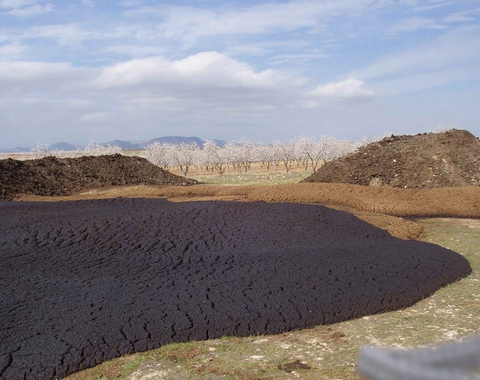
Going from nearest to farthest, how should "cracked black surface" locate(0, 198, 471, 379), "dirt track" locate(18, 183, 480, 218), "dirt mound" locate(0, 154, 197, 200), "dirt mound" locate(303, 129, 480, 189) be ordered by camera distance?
"cracked black surface" locate(0, 198, 471, 379), "dirt track" locate(18, 183, 480, 218), "dirt mound" locate(303, 129, 480, 189), "dirt mound" locate(0, 154, 197, 200)

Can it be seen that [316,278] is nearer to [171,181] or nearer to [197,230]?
[197,230]

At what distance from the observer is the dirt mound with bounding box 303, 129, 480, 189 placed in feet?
77.8

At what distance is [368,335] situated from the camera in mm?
5645

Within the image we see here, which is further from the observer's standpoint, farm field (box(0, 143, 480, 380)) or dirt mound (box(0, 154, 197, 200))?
dirt mound (box(0, 154, 197, 200))

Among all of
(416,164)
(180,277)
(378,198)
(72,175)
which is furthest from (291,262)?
(72,175)

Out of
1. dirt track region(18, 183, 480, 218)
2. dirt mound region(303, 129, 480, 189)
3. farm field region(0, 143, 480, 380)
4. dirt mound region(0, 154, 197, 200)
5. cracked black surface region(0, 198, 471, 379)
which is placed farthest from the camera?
dirt mound region(0, 154, 197, 200)

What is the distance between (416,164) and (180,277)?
20.7 m

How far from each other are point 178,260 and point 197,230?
5.93 ft

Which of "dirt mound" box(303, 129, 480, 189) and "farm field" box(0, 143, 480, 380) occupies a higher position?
"dirt mound" box(303, 129, 480, 189)

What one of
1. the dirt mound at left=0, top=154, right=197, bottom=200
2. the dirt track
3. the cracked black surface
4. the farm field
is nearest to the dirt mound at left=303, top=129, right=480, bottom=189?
the dirt track

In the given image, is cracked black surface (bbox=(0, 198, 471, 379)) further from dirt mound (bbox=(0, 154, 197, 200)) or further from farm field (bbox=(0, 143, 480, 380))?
dirt mound (bbox=(0, 154, 197, 200))

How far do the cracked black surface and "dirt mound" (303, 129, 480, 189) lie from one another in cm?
1361

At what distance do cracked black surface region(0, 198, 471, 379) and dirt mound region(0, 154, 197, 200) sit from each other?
13.5m

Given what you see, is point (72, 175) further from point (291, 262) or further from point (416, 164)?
point (291, 262)
